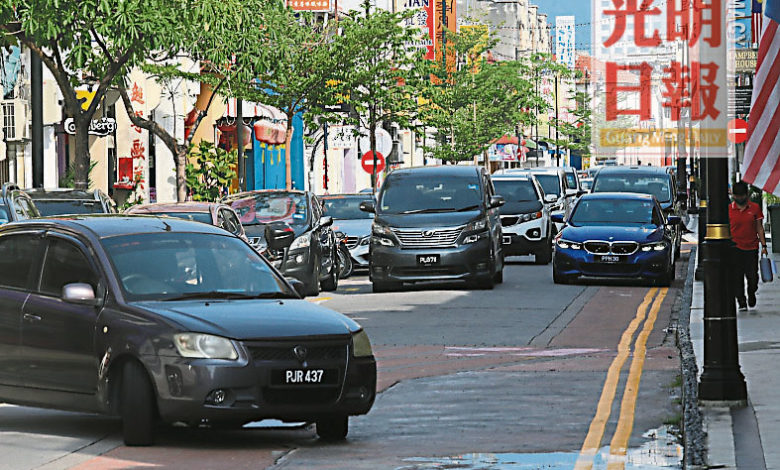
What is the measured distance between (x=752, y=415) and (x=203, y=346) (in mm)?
4004

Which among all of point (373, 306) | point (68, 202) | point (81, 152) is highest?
point (81, 152)

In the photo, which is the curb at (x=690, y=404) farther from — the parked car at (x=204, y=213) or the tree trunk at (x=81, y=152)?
the tree trunk at (x=81, y=152)

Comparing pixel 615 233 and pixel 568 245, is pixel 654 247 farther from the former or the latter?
pixel 568 245

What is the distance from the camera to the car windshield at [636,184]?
1459 inches

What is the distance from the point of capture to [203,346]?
10.4 m

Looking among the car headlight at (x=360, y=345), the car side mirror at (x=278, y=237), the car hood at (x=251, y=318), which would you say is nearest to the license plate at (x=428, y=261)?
the car side mirror at (x=278, y=237)

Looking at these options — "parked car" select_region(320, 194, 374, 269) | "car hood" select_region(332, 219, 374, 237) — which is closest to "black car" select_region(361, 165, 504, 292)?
"parked car" select_region(320, 194, 374, 269)

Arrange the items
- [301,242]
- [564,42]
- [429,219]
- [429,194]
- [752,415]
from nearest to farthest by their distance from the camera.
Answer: [752,415] < [301,242] < [429,219] < [429,194] < [564,42]

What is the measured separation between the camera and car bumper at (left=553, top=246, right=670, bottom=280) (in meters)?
27.6

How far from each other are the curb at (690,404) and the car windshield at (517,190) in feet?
45.1

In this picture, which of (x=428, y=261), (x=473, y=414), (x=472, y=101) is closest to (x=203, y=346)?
(x=473, y=414)

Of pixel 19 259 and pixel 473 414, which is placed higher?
pixel 19 259

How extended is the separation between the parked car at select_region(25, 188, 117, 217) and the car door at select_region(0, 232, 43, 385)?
1154 centimetres

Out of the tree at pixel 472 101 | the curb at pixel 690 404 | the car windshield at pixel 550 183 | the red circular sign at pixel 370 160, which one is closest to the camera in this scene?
the curb at pixel 690 404
